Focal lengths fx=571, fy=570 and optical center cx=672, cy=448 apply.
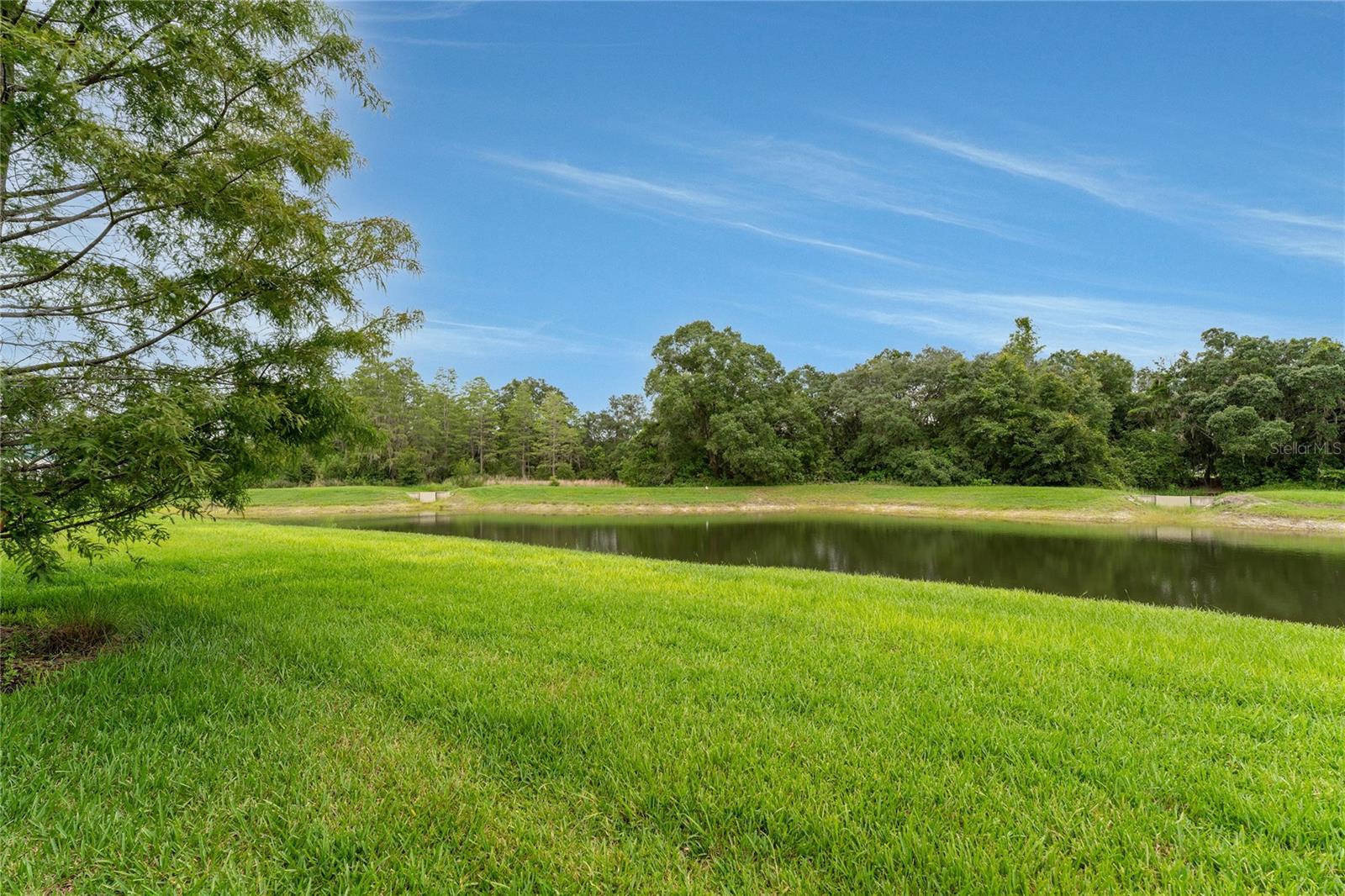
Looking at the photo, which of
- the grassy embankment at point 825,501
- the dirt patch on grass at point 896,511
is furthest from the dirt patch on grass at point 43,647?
the grassy embankment at point 825,501

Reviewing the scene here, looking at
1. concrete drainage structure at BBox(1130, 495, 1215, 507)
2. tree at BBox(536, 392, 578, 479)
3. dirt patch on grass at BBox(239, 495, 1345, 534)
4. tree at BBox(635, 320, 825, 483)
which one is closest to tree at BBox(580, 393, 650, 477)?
tree at BBox(536, 392, 578, 479)

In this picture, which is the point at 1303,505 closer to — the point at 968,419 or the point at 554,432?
the point at 968,419

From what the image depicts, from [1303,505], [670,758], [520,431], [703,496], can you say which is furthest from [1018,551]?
[520,431]

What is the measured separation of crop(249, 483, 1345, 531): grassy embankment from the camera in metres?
22.5

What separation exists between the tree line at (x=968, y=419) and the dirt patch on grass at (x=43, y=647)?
2827cm

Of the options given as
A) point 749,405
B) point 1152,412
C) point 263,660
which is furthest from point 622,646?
point 1152,412

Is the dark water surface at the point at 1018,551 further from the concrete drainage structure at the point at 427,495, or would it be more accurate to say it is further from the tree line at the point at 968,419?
the tree line at the point at 968,419

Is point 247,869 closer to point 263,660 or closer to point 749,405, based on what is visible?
point 263,660

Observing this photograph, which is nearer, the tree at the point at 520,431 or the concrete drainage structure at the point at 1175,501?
the concrete drainage structure at the point at 1175,501

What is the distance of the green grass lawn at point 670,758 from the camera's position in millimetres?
1692

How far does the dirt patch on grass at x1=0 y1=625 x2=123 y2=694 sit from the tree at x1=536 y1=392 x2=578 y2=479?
4172 centimetres

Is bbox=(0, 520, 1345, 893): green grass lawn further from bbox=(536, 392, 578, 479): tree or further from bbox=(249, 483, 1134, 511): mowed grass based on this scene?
bbox=(536, 392, 578, 479): tree

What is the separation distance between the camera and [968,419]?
118ft

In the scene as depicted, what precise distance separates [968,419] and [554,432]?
30.0m
